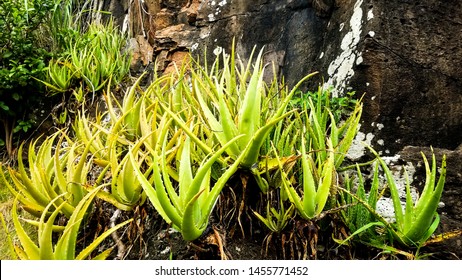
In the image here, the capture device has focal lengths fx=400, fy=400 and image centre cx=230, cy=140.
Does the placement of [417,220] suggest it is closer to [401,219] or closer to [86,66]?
[401,219]

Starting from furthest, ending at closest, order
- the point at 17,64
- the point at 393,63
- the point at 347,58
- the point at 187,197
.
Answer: the point at 17,64
the point at 347,58
the point at 393,63
the point at 187,197

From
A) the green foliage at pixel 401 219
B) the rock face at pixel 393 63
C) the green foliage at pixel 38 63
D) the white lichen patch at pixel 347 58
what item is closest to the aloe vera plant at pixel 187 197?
the green foliage at pixel 401 219

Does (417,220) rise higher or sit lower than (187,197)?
lower

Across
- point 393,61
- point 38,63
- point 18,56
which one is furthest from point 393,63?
point 18,56

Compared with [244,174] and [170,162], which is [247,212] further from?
[170,162]

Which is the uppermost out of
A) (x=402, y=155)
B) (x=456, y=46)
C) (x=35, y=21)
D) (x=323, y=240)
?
(x=35, y=21)

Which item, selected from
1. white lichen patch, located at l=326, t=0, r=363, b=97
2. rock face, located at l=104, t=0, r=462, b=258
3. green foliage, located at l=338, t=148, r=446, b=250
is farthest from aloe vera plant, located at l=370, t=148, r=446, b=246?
white lichen patch, located at l=326, t=0, r=363, b=97

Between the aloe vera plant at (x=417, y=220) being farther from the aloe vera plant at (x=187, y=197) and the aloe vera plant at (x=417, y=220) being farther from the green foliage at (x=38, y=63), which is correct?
the green foliage at (x=38, y=63)
